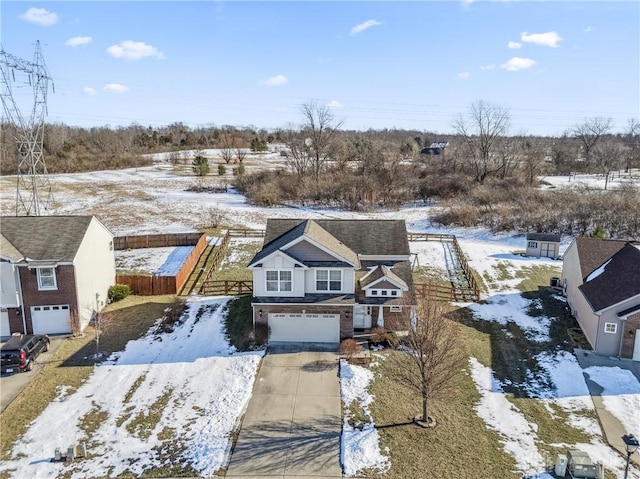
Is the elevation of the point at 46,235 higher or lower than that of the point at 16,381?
higher

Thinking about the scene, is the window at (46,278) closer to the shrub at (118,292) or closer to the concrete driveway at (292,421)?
the shrub at (118,292)

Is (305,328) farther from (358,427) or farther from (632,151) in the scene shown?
(632,151)

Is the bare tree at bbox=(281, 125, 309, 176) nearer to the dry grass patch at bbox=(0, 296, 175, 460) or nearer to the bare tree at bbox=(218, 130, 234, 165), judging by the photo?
the bare tree at bbox=(218, 130, 234, 165)

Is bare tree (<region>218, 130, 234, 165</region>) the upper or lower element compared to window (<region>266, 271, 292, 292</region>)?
upper

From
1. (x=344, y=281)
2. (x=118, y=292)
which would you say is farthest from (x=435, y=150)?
(x=118, y=292)

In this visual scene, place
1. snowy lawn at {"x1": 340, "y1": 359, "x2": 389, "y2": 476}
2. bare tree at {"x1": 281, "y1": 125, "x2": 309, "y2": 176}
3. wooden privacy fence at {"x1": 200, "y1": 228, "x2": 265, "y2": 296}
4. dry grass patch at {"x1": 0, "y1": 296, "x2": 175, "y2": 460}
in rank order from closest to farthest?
snowy lawn at {"x1": 340, "y1": 359, "x2": 389, "y2": 476}, dry grass patch at {"x1": 0, "y1": 296, "x2": 175, "y2": 460}, wooden privacy fence at {"x1": 200, "y1": 228, "x2": 265, "y2": 296}, bare tree at {"x1": 281, "y1": 125, "x2": 309, "y2": 176}

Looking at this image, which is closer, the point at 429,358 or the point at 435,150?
the point at 429,358

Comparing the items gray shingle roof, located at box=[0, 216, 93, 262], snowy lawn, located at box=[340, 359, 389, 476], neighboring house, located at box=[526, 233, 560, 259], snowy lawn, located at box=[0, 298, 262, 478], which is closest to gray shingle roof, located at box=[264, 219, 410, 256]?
snowy lawn, located at box=[0, 298, 262, 478]

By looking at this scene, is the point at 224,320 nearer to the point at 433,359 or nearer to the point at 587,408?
the point at 433,359
